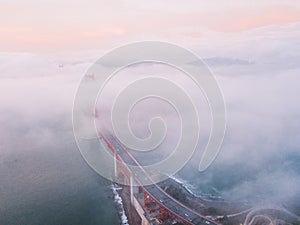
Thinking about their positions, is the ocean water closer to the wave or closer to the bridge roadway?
the wave

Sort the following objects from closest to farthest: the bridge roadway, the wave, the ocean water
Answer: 1. the bridge roadway
2. the ocean water
3. the wave

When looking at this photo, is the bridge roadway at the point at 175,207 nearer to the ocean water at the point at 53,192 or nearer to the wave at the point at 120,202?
the wave at the point at 120,202

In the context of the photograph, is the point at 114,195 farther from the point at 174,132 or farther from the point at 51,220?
the point at 174,132

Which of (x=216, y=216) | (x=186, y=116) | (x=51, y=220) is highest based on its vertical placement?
(x=186, y=116)

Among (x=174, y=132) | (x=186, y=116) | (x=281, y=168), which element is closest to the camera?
(x=281, y=168)

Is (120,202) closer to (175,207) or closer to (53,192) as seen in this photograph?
(175,207)

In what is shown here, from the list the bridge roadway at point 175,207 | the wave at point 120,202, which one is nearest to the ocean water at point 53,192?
the wave at point 120,202

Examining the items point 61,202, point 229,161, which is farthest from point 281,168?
point 61,202

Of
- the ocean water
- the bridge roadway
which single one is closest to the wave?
the ocean water
